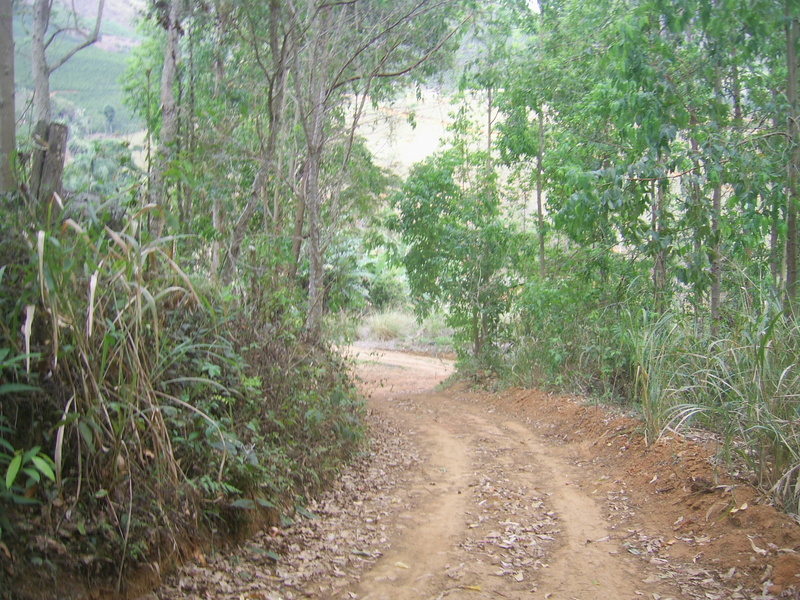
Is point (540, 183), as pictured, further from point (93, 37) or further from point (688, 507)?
point (688, 507)

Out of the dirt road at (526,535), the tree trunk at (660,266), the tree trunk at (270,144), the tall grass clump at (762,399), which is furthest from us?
the tree trunk at (660,266)

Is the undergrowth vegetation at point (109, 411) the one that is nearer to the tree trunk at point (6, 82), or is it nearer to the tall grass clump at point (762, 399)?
the tree trunk at point (6, 82)

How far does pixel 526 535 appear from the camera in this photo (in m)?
5.57

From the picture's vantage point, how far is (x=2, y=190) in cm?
477

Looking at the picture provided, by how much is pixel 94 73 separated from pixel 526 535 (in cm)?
1464

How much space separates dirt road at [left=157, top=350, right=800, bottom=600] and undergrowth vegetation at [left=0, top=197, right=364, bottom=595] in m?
0.42

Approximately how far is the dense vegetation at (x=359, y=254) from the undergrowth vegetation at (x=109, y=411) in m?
0.02

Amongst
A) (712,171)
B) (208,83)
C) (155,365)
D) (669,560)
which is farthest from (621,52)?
(208,83)

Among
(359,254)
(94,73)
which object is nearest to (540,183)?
(359,254)

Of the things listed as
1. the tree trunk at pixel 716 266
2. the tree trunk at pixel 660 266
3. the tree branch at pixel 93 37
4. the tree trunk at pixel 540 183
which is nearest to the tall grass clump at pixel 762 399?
the tree trunk at pixel 716 266

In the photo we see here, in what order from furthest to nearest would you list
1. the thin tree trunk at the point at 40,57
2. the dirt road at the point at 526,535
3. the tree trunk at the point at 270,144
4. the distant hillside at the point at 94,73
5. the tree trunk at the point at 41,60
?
the distant hillside at the point at 94,73, the thin tree trunk at the point at 40,57, the tree trunk at the point at 41,60, the tree trunk at the point at 270,144, the dirt road at the point at 526,535

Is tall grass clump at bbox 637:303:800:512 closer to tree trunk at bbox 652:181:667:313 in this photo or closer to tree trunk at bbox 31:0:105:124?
tree trunk at bbox 652:181:667:313

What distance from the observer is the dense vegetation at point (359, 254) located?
3.85 meters

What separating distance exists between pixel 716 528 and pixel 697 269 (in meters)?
3.55
